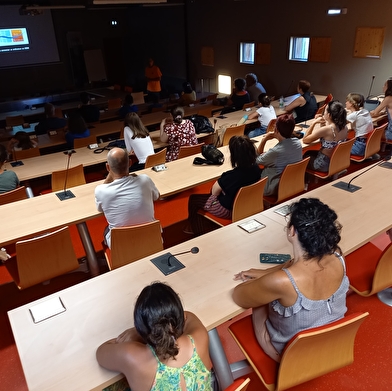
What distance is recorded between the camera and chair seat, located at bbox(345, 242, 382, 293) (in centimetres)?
218

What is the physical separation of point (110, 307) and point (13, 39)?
39.1ft

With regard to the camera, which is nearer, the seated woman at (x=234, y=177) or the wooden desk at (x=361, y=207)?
the wooden desk at (x=361, y=207)

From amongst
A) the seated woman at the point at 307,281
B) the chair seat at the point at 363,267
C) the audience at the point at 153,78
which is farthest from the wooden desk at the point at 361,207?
the audience at the point at 153,78

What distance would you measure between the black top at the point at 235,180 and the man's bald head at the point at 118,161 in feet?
2.81

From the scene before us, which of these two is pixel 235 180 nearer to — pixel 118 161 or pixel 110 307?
pixel 118 161

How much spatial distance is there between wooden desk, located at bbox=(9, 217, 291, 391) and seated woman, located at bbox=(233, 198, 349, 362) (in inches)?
9.0

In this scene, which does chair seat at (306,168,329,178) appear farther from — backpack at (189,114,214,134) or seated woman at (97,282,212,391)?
seated woman at (97,282,212,391)

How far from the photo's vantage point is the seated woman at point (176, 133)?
4.61 meters

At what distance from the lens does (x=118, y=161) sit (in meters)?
2.60

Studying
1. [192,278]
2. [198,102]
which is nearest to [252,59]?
[198,102]

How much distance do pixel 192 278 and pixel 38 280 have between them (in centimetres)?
132

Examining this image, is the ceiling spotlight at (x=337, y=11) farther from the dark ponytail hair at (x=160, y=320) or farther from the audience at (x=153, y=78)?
the dark ponytail hair at (x=160, y=320)

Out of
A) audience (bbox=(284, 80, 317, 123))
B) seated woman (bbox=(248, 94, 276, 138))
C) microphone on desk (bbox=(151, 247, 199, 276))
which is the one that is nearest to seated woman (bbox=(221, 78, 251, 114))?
audience (bbox=(284, 80, 317, 123))

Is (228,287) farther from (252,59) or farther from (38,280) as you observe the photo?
(252,59)
